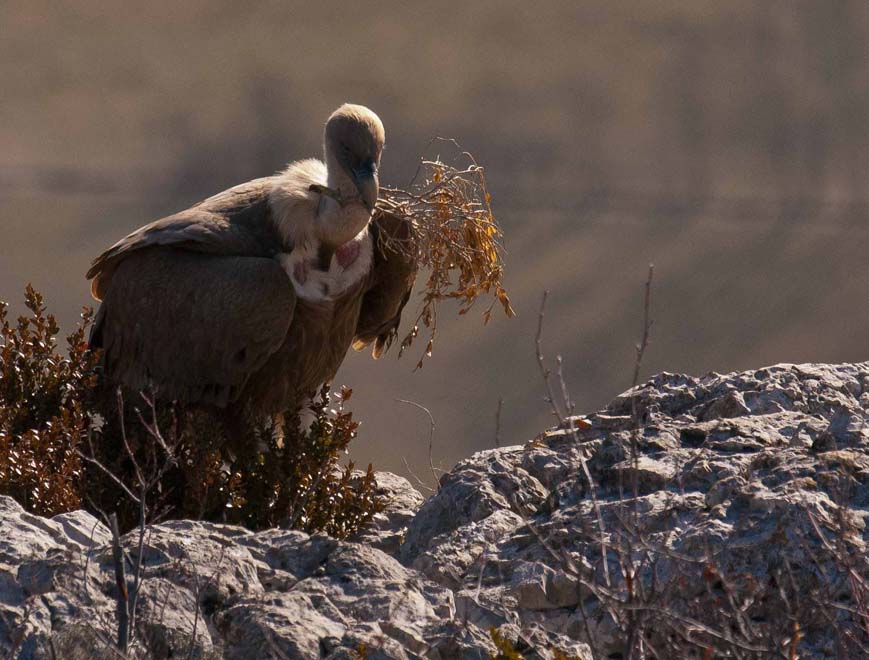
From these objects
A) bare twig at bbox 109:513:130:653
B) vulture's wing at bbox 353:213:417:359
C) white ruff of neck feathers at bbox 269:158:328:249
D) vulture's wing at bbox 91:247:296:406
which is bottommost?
bare twig at bbox 109:513:130:653

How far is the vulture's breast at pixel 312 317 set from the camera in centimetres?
737

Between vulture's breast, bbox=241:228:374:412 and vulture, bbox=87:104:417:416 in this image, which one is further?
vulture's breast, bbox=241:228:374:412

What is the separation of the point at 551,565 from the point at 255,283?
2.72 metres

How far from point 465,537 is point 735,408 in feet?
4.52

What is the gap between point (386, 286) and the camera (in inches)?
318

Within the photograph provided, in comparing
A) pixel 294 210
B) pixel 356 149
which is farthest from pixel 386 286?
pixel 356 149

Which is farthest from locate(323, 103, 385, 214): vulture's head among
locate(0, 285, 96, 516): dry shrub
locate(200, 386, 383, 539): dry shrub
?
locate(0, 285, 96, 516): dry shrub

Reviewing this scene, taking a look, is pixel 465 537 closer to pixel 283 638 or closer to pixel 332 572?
pixel 332 572

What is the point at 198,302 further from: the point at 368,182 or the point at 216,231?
the point at 368,182

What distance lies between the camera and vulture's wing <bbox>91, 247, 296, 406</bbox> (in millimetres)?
6918

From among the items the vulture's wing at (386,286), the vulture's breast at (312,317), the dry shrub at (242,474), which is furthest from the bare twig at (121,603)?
the vulture's wing at (386,286)

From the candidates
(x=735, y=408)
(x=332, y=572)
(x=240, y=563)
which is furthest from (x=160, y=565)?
(x=735, y=408)

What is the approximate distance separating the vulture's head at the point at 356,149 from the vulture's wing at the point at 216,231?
461 millimetres

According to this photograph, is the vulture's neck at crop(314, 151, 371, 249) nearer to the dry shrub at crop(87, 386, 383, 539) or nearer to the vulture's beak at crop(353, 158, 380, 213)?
the vulture's beak at crop(353, 158, 380, 213)
